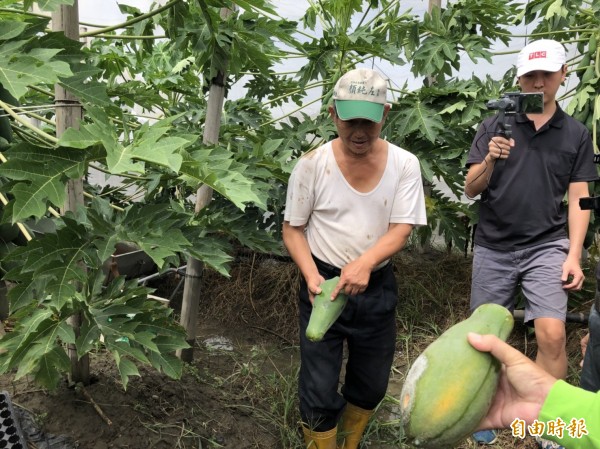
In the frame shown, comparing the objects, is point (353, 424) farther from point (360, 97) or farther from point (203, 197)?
point (360, 97)

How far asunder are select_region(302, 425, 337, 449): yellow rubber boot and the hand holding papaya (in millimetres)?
924

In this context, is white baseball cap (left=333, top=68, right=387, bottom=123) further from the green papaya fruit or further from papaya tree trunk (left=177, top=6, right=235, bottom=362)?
papaya tree trunk (left=177, top=6, right=235, bottom=362)

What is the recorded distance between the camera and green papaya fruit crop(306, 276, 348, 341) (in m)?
1.73

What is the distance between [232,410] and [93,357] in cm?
65

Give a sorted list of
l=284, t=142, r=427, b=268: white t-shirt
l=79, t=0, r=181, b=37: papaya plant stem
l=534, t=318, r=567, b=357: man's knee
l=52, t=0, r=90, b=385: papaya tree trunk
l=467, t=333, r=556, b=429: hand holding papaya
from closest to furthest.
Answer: l=467, t=333, r=556, b=429: hand holding papaya → l=52, t=0, r=90, b=385: papaya tree trunk → l=79, t=0, r=181, b=37: papaya plant stem → l=284, t=142, r=427, b=268: white t-shirt → l=534, t=318, r=567, b=357: man's knee

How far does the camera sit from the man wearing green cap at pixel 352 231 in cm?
180

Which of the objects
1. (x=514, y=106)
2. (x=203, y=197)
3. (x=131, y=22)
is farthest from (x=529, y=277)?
(x=131, y=22)

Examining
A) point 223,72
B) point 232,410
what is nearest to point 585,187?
point 223,72

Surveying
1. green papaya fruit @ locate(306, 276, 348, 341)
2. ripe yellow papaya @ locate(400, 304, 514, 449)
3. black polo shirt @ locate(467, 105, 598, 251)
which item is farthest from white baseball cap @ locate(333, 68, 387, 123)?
ripe yellow papaya @ locate(400, 304, 514, 449)

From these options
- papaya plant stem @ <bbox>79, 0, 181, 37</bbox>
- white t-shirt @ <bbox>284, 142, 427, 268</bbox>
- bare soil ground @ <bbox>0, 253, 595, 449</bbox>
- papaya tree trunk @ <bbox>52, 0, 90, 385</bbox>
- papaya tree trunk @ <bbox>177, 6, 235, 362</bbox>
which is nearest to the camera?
papaya tree trunk @ <bbox>52, 0, 90, 385</bbox>

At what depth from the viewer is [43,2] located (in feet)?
4.34

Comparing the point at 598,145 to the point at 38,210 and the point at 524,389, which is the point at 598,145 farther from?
the point at 38,210

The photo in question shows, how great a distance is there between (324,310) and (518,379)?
69cm

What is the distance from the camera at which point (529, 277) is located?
2.28 meters
